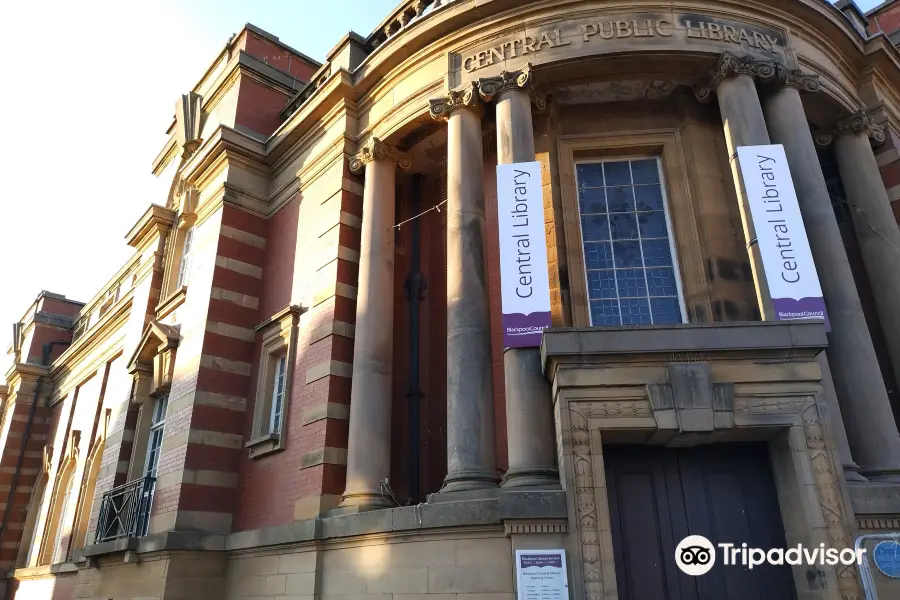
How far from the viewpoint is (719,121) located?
11.5 m

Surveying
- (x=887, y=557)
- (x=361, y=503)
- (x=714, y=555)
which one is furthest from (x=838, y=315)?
(x=361, y=503)

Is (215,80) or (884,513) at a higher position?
(215,80)

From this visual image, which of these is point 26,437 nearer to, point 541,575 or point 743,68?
point 541,575

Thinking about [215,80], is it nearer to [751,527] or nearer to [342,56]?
[342,56]

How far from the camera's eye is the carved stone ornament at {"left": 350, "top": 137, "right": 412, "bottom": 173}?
40.5 feet

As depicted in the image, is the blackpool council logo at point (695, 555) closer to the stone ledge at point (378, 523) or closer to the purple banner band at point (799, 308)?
the stone ledge at point (378, 523)

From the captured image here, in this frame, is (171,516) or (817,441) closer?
(817,441)

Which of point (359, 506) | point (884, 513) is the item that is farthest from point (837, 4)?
point (359, 506)

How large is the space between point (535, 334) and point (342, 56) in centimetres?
797

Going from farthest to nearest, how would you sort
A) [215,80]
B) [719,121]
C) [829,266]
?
[215,80]
[719,121]
[829,266]

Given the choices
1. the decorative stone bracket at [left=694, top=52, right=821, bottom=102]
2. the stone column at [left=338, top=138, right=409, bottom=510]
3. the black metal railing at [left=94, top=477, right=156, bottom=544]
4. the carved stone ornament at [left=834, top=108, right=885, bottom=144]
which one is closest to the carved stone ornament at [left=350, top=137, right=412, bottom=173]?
the stone column at [left=338, top=138, right=409, bottom=510]

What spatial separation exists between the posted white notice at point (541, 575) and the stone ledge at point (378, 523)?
1.34 ft

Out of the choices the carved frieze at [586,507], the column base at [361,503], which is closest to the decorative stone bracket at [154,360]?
the column base at [361,503]

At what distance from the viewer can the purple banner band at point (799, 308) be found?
8.73 m
